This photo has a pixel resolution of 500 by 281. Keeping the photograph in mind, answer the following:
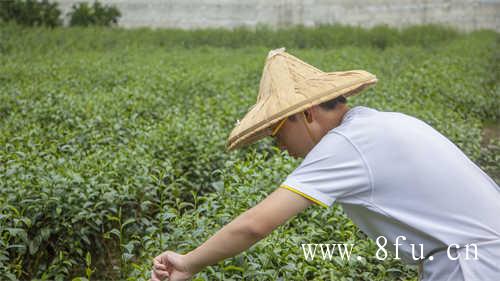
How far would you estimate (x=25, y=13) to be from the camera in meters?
18.3

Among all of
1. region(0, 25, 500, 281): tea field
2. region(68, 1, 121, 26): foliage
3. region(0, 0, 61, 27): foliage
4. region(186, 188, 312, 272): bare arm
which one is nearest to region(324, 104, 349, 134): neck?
region(186, 188, 312, 272): bare arm

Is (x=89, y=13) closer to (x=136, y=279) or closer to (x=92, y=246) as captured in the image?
(x=92, y=246)

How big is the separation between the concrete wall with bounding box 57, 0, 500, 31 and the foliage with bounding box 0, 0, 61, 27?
3464 mm

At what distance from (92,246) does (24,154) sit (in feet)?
2.47

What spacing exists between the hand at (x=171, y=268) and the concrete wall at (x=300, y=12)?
815 inches

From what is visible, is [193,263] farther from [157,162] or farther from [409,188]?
[157,162]

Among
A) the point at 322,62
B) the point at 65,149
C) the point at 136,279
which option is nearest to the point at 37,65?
the point at 322,62

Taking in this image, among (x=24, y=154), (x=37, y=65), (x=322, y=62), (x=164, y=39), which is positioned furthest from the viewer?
(x=164, y=39)

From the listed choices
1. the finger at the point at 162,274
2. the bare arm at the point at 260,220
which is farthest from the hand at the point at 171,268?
the bare arm at the point at 260,220

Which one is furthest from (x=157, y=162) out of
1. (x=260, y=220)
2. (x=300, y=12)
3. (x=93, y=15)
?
(x=300, y=12)

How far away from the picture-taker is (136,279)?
2.50m

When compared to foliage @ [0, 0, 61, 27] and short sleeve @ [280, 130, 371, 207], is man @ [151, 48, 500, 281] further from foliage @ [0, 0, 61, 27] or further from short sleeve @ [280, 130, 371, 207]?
foliage @ [0, 0, 61, 27]

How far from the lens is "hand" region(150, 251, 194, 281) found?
186 cm

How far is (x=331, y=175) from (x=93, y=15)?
62.2 feet
